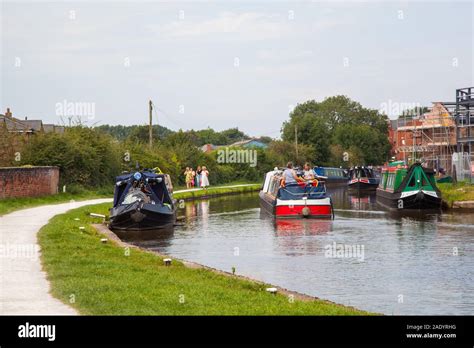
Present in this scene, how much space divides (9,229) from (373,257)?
956 centimetres

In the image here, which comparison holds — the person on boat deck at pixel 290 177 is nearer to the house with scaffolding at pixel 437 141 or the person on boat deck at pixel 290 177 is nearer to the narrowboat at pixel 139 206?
the narrowboat at pixel 139 206

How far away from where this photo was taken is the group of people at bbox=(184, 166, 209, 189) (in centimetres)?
5234

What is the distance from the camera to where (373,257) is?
18938 millimetres

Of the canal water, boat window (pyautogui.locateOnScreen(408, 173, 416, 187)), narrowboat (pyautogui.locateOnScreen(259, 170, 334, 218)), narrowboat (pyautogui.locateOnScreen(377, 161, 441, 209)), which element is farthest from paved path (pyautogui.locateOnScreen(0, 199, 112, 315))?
boat window (pyautogui.locateOnScreen(408, 173, 416, 187))

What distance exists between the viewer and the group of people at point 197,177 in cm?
5234

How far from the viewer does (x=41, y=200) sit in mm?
31516

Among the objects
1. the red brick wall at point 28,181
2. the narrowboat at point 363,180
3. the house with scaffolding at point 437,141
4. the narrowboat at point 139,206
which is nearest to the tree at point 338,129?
the house with scaffolding at point 437,141

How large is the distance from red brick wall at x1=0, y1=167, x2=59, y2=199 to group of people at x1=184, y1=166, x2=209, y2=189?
58.4ft

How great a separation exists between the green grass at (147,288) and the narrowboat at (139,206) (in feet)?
28.0

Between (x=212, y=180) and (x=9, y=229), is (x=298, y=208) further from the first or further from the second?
→ (x=212, y=180)

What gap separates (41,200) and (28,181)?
0.96 metres

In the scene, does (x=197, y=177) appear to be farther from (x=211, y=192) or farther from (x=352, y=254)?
(x=352, y=254)

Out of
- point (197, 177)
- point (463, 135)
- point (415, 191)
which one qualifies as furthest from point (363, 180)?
point (415, 191)

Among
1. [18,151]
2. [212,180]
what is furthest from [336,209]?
[212,180]
